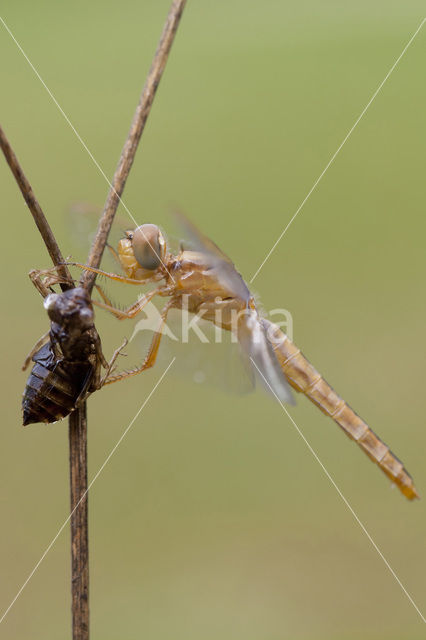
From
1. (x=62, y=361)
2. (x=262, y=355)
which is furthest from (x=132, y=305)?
(x=62, y=361)

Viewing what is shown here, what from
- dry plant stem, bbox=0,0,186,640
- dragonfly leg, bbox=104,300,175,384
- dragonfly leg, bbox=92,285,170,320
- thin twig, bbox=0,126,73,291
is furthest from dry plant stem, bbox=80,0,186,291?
dragonfly leg, bbox=104,300,175,384

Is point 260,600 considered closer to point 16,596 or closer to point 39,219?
point 16,596

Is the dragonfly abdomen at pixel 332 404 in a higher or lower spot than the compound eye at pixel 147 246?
lower

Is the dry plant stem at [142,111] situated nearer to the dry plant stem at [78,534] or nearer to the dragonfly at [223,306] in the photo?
the dry plant stem at [78,534]

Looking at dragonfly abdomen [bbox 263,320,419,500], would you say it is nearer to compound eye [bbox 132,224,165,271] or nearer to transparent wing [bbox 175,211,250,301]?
transparent wing [bbox 175,211,250,301]

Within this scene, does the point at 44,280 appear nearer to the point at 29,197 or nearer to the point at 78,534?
the point at 29,197

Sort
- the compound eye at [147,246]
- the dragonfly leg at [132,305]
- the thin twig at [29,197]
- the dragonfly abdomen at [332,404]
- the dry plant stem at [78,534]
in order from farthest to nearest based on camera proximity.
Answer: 1. the dragonfly abdomen at [332,404]
2. the compound eye at [147,246]
3. the dragonfly leg at [132,305]
4. the dry plant stem at [78,534]
5. the thin twig at [29,197]

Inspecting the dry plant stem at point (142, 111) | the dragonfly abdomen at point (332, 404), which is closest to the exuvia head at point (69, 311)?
the dry plant stem at point (142, 111)

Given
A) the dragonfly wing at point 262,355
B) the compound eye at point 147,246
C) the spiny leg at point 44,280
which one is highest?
the compound eye at point 147,246

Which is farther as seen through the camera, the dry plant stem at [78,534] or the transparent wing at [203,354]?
the transparent wing at [203,354]
